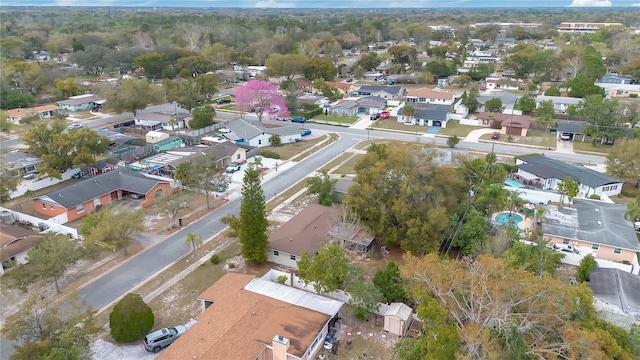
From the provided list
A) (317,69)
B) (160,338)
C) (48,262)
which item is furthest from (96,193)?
(317,69)

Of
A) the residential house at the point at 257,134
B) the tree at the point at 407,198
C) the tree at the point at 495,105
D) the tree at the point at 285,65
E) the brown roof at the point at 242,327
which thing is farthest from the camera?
the tree at the point at 285,65

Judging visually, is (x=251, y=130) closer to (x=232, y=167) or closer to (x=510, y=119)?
(x=232, y=167)

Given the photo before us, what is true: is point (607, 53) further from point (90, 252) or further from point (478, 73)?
point (90, 252)

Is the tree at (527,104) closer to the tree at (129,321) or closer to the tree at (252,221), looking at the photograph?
the tree at (252,221)

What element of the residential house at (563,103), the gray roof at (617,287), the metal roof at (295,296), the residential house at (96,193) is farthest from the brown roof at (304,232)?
the residential house at (563,103)

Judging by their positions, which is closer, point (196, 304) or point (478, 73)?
point (196, 304)

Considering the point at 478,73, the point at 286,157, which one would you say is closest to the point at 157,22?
the point at 478,73

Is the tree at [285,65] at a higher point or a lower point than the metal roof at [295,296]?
higher
